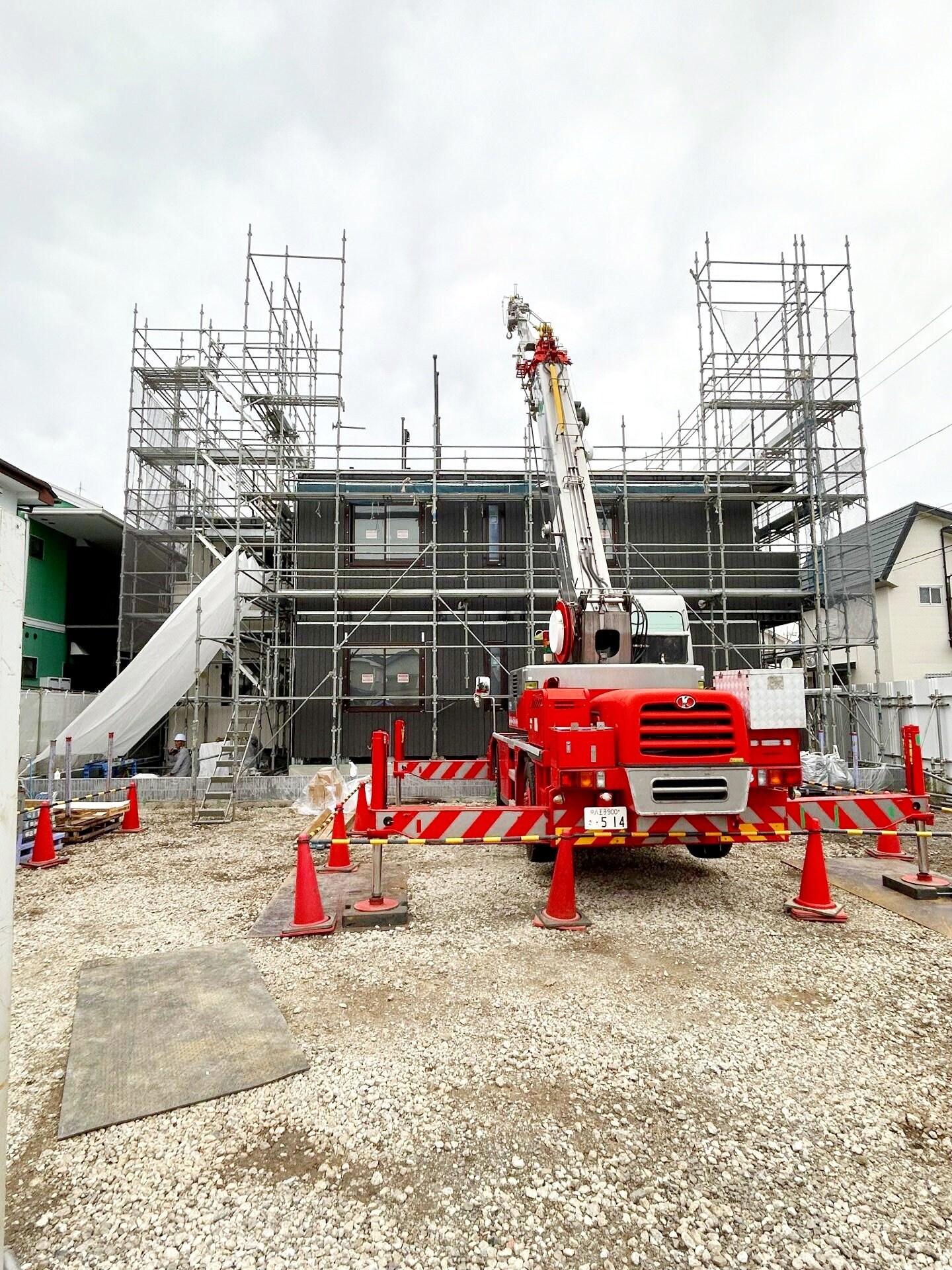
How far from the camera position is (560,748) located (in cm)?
591

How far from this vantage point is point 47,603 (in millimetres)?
21125

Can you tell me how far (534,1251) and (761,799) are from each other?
4572mm

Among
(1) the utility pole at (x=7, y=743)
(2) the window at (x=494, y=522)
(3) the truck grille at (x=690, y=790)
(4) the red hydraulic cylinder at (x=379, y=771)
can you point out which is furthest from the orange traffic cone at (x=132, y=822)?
(2) the window at (x=494, y=522)

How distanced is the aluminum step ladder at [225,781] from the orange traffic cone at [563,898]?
699cm

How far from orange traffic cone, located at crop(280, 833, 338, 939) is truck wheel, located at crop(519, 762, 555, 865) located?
2760 millimetres

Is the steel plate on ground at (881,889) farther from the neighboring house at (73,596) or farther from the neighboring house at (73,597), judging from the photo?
the neighboring house at (73,596)

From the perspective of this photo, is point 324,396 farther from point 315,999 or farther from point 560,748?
point 315,999

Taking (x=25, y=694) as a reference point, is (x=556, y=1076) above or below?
below

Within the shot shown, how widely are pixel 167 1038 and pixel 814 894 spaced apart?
5547mm

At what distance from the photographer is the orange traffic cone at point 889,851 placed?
8.24 meters

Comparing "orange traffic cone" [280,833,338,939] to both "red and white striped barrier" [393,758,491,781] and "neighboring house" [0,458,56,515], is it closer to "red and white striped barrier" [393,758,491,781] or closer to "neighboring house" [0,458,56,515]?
"red and white striped barrier" [393,758,491,781]

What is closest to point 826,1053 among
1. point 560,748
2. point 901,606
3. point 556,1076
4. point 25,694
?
point 556,1076

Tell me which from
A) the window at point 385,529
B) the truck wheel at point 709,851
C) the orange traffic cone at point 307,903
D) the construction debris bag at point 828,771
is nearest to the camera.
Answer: the orange traffic cone at point 307,903

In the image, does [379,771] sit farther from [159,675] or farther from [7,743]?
[159,675]
